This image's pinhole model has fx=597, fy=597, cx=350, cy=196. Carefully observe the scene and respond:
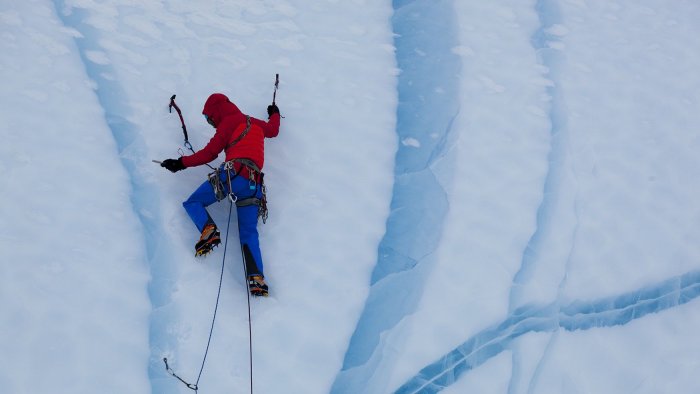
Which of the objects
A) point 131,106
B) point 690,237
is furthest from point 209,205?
point 690,237

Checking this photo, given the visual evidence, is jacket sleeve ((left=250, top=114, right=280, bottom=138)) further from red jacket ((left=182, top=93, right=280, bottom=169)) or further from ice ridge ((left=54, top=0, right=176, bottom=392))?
ice ridge ((left=54, top=0, right=176, bottom=392))

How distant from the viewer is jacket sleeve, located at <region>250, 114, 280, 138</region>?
2.53 metres

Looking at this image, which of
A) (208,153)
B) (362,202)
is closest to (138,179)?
(208,153)

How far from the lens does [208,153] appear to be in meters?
2.38

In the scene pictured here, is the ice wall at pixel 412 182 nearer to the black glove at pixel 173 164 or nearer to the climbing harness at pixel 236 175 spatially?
the climbing harness at pixel 236 175

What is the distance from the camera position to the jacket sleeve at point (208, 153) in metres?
2.35

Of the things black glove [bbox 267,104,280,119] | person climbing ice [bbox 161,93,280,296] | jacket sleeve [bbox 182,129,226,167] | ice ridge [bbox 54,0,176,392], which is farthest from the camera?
black glove [bbox 267,104,280,119]

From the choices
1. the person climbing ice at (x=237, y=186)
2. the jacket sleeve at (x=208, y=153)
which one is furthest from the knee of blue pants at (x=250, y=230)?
the jacket sleeve at (x=208, y=153)

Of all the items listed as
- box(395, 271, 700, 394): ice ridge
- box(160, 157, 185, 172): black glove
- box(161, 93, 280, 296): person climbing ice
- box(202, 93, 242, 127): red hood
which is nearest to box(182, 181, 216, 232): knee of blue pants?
box(161, 93, 280, 296): person climbing ice

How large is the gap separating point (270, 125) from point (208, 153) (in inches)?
12.9

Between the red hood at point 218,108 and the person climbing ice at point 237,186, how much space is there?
2cm

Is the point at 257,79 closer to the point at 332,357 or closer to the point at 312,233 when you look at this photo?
the point at 312,233

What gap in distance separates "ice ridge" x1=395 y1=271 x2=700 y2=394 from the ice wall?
194 millimetres

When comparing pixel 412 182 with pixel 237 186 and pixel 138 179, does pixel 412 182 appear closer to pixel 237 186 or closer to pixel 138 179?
pixel 237 186
